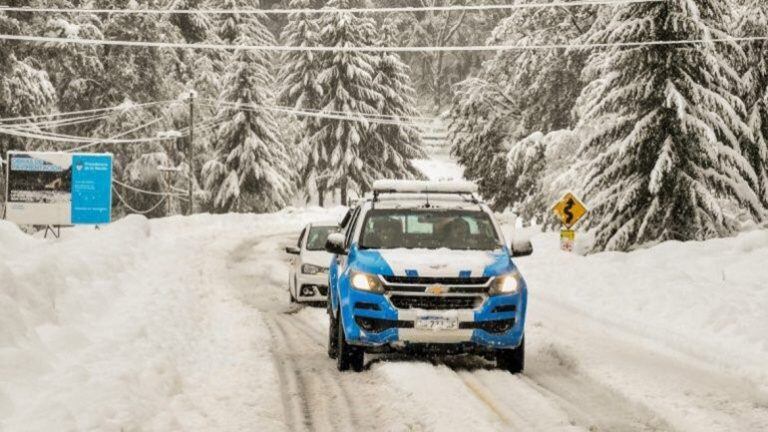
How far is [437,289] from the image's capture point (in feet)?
29.6

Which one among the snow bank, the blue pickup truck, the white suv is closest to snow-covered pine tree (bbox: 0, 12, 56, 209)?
the snow bank

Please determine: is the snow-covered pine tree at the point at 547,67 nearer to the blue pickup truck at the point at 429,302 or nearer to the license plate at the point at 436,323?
the blue pickup truck at the point at 429,302

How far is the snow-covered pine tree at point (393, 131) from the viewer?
71.4 metres

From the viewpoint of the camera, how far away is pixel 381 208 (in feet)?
34.0

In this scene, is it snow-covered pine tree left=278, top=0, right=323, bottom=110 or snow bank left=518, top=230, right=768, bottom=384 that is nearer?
snow bank left=518, top=230, right=768, bottom=384

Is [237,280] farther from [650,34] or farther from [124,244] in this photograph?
[650,34]

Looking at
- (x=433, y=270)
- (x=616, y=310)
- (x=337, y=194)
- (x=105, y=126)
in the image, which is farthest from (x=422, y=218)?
(x=337, y=194)

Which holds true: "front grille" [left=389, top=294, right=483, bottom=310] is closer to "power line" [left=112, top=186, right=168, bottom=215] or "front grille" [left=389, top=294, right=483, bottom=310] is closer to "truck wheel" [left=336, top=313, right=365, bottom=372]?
"truck wheel" [left=336, top=313, right=365, bottom=372]

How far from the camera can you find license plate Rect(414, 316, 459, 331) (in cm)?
900

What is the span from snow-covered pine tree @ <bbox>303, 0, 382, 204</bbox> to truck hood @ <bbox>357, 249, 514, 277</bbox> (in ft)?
191

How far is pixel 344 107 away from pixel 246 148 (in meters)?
11.2

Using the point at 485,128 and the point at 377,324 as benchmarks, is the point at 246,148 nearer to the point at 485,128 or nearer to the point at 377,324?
the point at 485,128

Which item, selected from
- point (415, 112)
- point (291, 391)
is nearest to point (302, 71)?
point (415, 112)

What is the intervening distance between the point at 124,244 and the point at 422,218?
1460 cm
